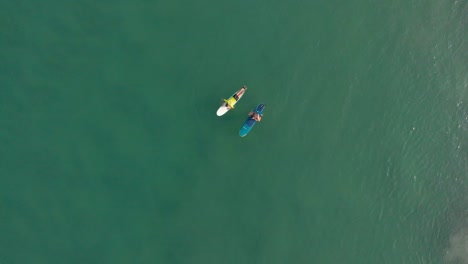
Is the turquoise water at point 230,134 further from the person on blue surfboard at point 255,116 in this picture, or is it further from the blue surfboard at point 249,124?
the person on blue surfboard at point 255,116

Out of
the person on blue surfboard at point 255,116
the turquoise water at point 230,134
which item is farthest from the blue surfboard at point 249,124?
the turquoise water at point 230,134

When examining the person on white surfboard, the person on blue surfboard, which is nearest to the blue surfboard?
the person on blue surfboard

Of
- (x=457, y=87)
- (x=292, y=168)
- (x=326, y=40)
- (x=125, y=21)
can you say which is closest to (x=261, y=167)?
(x=292, y=168)

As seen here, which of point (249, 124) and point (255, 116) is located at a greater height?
point (255, 116)

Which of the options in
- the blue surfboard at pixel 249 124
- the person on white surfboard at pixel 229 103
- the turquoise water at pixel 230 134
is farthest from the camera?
the blue surfboard at pixel 249 124

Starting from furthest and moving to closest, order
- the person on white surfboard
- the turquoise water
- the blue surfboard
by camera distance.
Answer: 1. the blue surfboard
2. the person on white surfboard
3. the turquoise water

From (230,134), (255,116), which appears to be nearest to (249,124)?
(255,116)

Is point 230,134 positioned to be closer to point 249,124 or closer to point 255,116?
point 249,124

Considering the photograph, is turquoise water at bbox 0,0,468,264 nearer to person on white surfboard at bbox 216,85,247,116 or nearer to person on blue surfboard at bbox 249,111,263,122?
person on white surfboard at bbox 216,85,247,116
